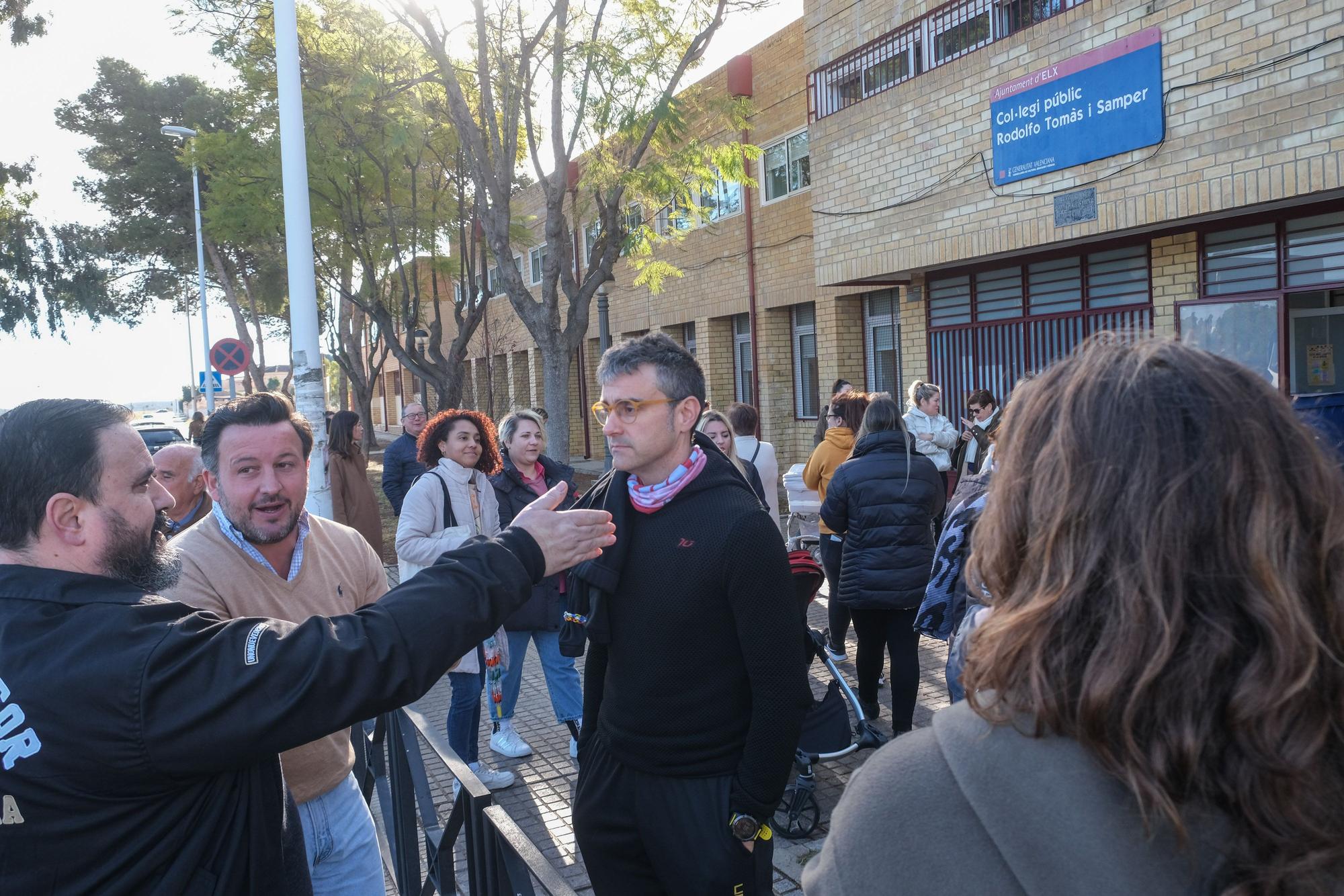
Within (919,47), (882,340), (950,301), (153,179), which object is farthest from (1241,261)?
(153,179)

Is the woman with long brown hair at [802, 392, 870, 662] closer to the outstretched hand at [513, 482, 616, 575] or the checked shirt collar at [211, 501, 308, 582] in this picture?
the checked shirt collar at [211, 501, 308, 582]

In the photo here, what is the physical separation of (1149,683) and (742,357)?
1837 cm

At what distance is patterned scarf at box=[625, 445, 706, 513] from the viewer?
283cm

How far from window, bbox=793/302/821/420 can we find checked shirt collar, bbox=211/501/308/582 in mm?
14618

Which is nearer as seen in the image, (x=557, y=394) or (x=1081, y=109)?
(x=1081, y=109)

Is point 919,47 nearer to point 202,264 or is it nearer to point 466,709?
point 466,709

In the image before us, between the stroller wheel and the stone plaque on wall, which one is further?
the stone plaque on wall

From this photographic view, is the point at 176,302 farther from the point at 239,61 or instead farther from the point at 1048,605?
the point at 1048,605

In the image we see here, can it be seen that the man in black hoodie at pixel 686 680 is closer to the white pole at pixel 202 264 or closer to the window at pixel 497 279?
the window at pixel 497 279

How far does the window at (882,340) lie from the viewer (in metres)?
15.2

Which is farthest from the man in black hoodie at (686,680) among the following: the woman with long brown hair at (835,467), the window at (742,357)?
the window at (742,357)

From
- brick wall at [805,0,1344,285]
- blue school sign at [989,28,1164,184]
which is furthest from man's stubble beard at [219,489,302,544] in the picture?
blue school sign at [989,28,1164,184]

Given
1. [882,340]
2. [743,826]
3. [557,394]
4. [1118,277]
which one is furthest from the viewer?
[882,340]

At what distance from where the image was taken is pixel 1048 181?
10.2 m
